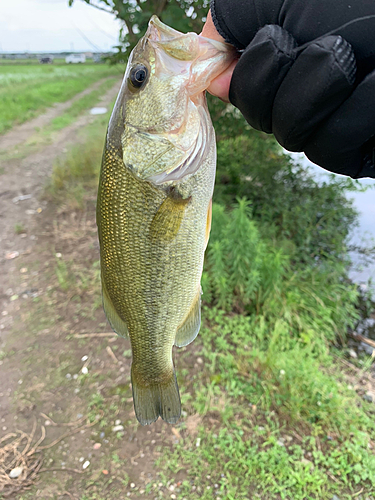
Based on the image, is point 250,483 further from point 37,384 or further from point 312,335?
point 37,384

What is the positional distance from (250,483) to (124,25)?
5.05 m

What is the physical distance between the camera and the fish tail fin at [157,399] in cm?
170

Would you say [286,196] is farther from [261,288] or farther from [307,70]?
[307,70]

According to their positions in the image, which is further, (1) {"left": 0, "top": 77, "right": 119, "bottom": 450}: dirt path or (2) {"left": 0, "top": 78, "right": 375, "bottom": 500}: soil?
(1) {"left": 0, "top": 77, "right": 119, "bottom": 450}: dirt path

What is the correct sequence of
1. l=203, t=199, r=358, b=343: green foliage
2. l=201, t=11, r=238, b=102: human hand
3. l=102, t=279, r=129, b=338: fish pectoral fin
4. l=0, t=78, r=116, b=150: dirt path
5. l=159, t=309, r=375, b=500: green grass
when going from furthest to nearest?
l=0, t=78, r=116, b=150: dirt path < l=203, t=199, r=358, b=343: green foliage < l=159, t=309, r=375, b=500: green grass < l=102, t=279, r=129, b=338: fish pectoral fin < l=201, t=11, r=238, b=102: human hand

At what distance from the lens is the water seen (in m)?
4.82

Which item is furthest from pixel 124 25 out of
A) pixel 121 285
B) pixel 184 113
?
pixel 121 285

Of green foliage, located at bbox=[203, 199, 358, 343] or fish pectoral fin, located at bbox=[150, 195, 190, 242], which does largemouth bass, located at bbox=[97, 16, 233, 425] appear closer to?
fish pectoral fin, located at bbox=[150, 195, 190, 242]

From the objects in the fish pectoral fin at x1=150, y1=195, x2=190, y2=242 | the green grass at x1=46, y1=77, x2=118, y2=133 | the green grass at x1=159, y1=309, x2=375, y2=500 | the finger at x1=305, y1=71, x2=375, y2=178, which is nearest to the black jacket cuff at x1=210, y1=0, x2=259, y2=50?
the finger at x1=305, y1=71, x2=375, y2=178

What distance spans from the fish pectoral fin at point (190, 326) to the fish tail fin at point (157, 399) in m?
0.19

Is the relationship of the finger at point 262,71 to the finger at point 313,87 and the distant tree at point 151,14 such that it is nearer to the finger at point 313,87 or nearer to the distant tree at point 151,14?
the finger at point 313,87

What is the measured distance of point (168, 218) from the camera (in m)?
1.37

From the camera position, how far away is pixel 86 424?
2.73m

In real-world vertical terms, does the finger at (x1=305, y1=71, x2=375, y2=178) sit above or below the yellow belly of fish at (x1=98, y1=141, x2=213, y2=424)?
above
